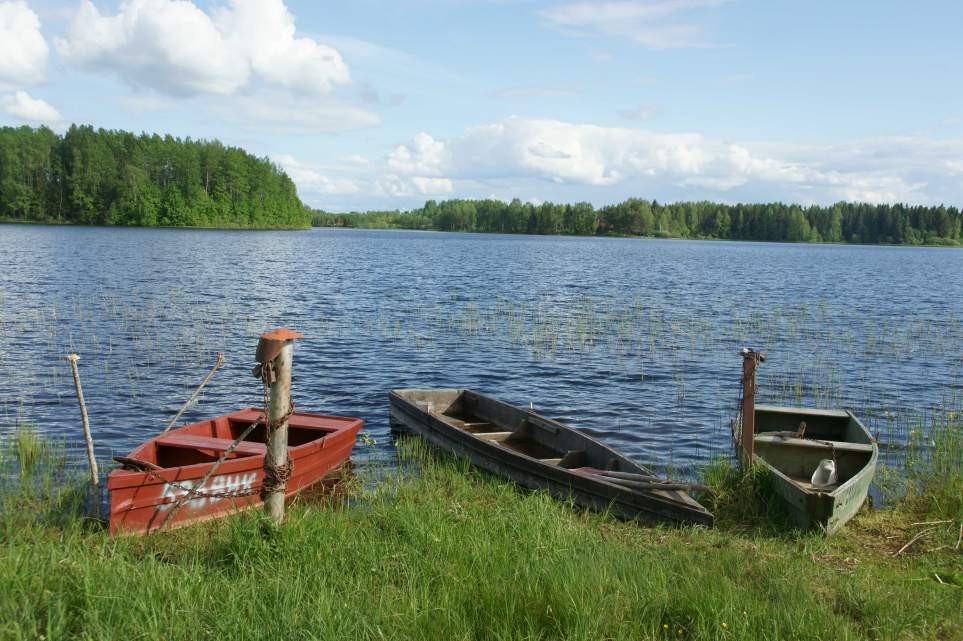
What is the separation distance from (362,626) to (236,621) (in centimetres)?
83

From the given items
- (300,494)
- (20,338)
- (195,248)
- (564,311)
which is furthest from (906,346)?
(195,248)

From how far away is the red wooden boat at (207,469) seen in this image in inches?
319

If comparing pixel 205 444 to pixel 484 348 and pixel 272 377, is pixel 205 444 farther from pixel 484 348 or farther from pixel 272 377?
pixel 484 348

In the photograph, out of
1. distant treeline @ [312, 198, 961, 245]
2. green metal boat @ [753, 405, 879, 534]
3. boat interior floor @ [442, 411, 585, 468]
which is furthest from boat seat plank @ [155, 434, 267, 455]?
distant treeline @ [312, 198, 961, 245]

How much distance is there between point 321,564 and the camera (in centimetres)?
595

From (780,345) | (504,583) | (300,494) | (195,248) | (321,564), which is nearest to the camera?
(504,583)

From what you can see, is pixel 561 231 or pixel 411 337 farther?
pixel 561 231

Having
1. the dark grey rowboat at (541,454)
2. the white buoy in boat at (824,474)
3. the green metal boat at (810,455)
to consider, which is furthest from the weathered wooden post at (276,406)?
the white buoy in boat at (824,474)

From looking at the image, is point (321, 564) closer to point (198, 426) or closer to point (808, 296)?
point (198, 426)

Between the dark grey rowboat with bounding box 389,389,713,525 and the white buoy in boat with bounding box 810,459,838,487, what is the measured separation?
7.57 ft

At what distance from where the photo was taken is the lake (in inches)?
617

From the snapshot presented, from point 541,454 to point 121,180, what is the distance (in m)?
116

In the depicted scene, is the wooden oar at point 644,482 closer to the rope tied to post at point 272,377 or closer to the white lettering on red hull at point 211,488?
the rope tied to post at point 272,377

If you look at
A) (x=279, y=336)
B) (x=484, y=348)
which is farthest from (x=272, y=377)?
(x=484, y=348)
